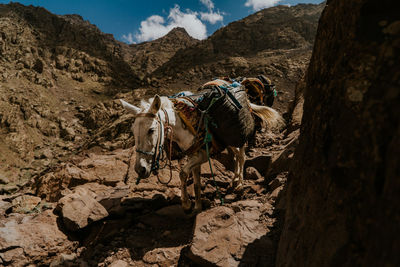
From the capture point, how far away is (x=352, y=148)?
110 centimetres

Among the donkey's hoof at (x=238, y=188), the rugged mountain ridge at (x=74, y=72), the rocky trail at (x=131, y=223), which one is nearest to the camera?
the rocky trail at (x=131, y=223)

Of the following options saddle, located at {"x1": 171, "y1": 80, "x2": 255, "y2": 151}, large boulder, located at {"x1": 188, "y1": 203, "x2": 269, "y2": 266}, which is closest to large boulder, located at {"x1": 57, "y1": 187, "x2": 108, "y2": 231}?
large boulder, located at {"x1": 188, "y1": 203, "x2": 269, "y2": 266}

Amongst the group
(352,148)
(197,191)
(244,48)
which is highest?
(244,48)

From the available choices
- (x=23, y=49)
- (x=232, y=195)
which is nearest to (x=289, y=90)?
(x=232, y=195)

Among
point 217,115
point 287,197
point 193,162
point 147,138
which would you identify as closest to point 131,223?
point 193,162

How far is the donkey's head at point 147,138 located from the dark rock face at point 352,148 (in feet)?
6.83

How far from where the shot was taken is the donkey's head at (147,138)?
2939mm

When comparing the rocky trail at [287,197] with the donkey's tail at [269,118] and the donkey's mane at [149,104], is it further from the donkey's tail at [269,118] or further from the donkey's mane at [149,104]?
the donkey's mane at [149,104]

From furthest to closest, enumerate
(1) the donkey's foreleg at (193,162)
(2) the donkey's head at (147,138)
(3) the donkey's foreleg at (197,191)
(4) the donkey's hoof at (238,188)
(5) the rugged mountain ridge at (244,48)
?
1. (5) the rugged mountain ridge at (244,48)
2. (4) the donkey's hoof at (238,188)
3. (3) the donkey's foreleg at (197,191)
4. (1) the donkey's foreleg at (193,162)
5. (2) the donkey's head at (147,138)

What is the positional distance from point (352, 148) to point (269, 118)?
3.45 metres

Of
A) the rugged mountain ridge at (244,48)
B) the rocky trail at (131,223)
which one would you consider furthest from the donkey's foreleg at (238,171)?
the rugged mountain ridge at (244,48)

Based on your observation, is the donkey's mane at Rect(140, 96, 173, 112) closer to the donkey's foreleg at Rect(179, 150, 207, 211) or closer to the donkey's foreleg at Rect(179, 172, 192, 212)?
the donkey's foreleg at Rect(179, 150, 207, 211)

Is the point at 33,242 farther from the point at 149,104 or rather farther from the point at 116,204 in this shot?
the point at 149,104

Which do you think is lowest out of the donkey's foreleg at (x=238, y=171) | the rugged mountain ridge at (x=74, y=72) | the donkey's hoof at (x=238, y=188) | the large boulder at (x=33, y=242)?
the large boulder at (x=33, y=242)
